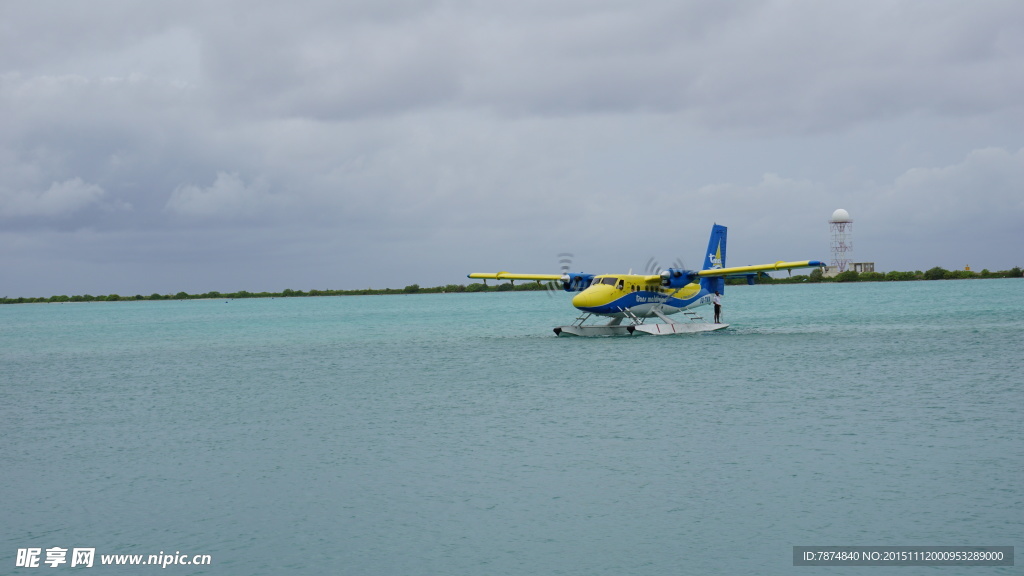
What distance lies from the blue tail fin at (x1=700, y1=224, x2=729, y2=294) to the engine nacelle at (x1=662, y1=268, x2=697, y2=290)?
2970mm

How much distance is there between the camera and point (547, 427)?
18.0 meters

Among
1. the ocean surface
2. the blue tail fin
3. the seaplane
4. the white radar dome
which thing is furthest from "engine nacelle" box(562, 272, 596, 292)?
the white radar dome

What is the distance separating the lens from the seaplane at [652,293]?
135ft

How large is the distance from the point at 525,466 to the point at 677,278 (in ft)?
105

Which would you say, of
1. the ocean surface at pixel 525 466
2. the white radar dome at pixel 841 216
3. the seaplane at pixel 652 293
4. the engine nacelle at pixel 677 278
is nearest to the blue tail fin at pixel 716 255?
the seaplane at pixel 652 293

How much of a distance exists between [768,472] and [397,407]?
1087 centimetres

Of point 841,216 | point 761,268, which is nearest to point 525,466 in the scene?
point 761,268

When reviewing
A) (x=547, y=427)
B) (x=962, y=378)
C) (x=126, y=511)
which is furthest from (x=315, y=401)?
(x=962, y=378)

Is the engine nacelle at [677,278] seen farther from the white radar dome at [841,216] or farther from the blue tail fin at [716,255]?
the white radar dome at [841,216]

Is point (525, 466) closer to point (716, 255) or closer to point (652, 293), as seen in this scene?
point (652, 293)

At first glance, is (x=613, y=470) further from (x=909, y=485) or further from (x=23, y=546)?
(x=23, y=546)

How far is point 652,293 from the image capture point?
44.2 meters

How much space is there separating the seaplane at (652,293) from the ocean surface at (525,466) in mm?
11206

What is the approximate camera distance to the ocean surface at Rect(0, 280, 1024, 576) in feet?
33.3
